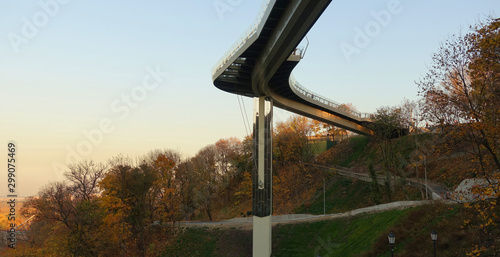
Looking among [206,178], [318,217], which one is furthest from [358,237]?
[206,178]

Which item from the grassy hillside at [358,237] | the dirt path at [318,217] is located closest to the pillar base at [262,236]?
the grassy hillside at [358,237]

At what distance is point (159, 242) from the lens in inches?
1928

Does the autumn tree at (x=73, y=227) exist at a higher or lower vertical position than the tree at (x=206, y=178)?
lower

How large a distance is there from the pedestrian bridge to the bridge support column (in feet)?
6.76

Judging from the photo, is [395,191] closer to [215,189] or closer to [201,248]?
[201,248]

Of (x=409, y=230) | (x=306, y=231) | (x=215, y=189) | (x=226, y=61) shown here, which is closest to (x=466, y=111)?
(x=409, y=230)

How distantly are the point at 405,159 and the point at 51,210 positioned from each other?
144ft

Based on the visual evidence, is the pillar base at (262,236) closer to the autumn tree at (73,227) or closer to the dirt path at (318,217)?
the dirt path at (318,217)

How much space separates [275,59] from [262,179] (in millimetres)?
13440

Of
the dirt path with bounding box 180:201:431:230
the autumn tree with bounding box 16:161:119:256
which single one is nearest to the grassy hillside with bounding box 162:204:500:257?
the dirt path with bounding box 180:201:431:230

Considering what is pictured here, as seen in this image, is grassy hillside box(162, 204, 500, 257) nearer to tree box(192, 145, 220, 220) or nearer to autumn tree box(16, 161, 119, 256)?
autumn tree box(16, 161, 119, 256)

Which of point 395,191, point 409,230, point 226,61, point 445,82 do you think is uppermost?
point 226,61

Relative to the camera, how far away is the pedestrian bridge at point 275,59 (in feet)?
74.7

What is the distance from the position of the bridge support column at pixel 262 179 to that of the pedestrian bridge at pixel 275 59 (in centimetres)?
206
